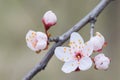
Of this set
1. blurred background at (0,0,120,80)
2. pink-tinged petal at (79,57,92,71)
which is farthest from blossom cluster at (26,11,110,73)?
blurred background at (0,0,120,80)

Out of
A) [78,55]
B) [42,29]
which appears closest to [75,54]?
[78,55]

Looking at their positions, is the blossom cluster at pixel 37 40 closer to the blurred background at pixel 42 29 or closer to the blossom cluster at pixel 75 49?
the blossom cluster at pixel 75 49

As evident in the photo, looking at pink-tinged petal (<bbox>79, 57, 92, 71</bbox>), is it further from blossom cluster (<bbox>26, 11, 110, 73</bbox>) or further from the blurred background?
the blurred background

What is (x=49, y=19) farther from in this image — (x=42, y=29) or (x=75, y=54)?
(x=42, y=29)

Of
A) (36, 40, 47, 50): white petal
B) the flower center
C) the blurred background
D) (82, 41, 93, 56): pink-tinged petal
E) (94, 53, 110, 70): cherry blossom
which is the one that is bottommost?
the blurred background

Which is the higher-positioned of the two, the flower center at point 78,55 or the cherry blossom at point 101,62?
the flower center at point 78,55

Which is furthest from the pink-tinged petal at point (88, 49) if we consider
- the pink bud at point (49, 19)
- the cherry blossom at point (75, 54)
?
the pink bud at point (49, 19)

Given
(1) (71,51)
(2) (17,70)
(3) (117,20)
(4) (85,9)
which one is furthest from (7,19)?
(1) (71,51)
